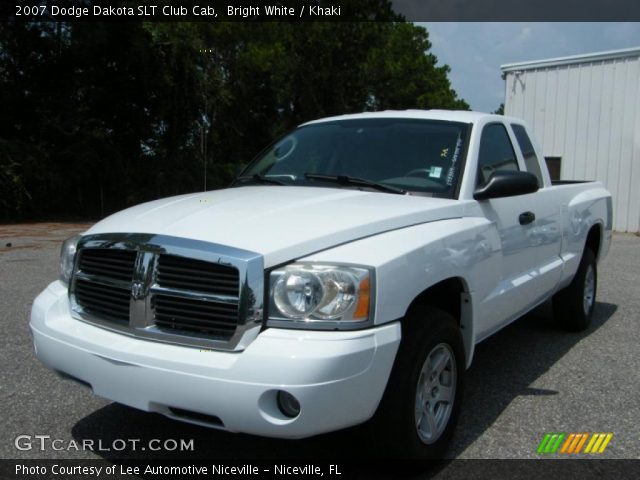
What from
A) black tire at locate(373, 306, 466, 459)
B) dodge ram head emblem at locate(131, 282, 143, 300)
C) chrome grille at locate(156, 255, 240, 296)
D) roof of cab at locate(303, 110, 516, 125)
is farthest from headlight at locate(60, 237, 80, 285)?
roof of cab at locate(303, 110, 516, 125)

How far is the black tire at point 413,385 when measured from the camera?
2670mm

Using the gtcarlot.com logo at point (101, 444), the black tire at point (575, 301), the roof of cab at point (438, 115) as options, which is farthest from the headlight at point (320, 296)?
the black tire at point (575, 301)

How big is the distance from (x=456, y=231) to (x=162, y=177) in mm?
18171

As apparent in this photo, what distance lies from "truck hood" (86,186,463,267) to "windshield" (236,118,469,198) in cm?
23

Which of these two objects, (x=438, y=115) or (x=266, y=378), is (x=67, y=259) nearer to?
(x=266, y=378)

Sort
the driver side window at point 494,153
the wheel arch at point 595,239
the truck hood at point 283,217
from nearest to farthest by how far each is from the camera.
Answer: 1. the truck hood at point 283,217
2. the driver side window at point 494,153
3. the wheel arch at point 595,239

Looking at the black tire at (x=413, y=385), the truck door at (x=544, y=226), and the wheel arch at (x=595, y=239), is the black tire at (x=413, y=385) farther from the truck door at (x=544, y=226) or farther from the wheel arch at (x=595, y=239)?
the wheel arch at (x=595, y=239)

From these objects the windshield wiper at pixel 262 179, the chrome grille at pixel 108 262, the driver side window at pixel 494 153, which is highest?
the driver side window at pixel 494 153

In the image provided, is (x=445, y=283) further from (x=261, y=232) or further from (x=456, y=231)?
(x=261, y=232)

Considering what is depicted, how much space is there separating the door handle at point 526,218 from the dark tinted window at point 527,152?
685mm

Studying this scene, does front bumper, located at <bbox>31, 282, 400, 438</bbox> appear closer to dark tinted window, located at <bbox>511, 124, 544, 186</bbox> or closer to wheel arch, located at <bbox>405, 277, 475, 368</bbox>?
wheel arch, located at <bbox>405, 277, 475, 368</bbox>

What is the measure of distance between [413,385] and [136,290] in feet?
4.16

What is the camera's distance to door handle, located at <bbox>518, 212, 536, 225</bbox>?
13.1 ft

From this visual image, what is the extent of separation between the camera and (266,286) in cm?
253
